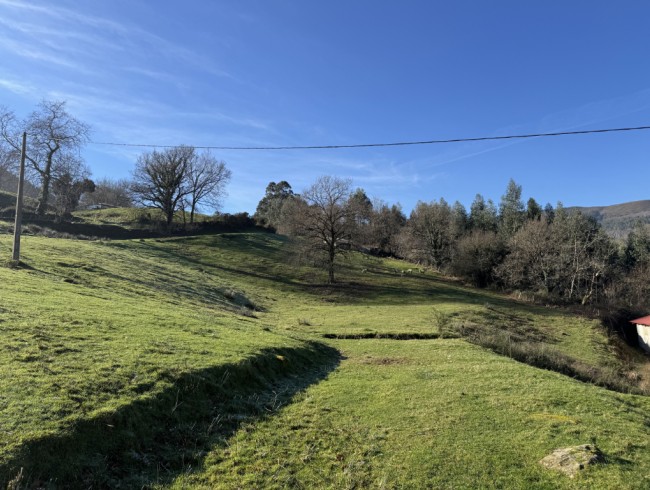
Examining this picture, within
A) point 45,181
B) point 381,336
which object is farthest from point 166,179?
point 381,336

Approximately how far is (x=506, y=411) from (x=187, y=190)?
237ft

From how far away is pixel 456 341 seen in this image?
23.9 meters

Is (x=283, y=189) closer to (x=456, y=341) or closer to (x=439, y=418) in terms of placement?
(x=456, y=341)

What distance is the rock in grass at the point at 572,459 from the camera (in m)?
7.18

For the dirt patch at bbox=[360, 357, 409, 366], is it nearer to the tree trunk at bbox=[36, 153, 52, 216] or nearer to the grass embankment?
the grass embankment

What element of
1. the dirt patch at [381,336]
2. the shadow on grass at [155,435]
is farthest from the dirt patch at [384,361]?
the dirt patch at [381,336]

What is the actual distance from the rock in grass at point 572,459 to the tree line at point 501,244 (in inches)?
1747

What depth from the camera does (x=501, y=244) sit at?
70.2 m

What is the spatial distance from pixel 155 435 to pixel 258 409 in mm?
2988

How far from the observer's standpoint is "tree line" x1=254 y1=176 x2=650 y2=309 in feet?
172

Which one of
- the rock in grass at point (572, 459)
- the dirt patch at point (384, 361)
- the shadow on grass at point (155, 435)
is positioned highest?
the rock in grass at point (572, 459)

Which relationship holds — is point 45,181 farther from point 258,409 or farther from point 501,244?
point 501,244

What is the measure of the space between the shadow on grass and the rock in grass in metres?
6.35

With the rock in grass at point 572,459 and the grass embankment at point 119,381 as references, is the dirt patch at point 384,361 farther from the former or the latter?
the rock in grass at point 572,459
